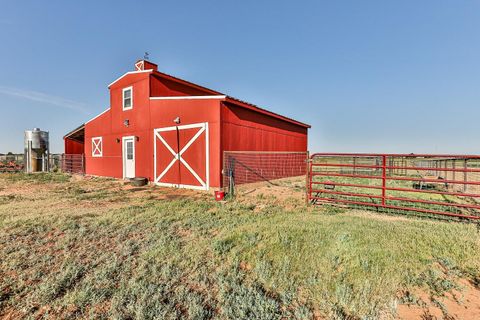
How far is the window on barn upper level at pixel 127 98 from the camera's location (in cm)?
1295

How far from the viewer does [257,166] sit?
1123cm

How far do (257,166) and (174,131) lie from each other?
428 cm

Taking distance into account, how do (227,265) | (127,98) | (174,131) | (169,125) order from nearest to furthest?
(227,265) < (174,131) < (169,125) < (127,98)

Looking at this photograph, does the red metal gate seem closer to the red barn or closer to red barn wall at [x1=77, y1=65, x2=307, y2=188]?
red barn wall at [x1=77, y1=65, x2=307, y2=188]

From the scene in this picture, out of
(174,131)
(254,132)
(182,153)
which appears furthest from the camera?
(254,132)

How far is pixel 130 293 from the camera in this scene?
103 inches

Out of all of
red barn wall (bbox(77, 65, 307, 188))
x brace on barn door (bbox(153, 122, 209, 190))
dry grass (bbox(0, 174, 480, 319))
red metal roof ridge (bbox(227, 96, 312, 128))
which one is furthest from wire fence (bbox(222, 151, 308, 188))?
dry grass (bbox(0, 174, 480, 319))

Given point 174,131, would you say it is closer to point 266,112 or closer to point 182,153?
point 182,153

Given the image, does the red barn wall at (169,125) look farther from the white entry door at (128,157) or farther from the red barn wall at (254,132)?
the white entry door at (128,157)

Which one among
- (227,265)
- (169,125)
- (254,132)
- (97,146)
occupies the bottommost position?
(227,265)

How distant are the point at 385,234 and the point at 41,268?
547cm

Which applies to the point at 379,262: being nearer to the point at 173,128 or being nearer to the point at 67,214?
the point at 67,214

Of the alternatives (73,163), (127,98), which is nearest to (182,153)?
(127,98)

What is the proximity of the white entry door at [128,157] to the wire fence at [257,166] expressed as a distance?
6531 mm
